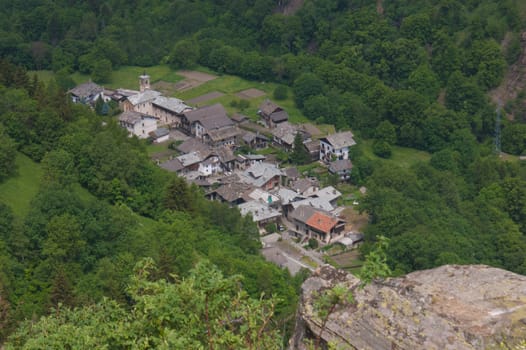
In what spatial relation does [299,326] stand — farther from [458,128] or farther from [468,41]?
[468,41]

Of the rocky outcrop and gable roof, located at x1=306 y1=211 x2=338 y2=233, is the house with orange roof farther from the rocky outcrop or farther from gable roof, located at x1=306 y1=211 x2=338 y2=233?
the rocky outcrop

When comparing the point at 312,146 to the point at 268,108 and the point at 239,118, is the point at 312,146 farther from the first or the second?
the point at 239,118

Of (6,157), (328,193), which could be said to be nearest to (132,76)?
(328,193)

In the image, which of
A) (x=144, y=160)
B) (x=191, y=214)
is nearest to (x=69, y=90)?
(x=144, y=160)

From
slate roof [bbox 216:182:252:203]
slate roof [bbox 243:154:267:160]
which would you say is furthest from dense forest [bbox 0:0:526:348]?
slate roof [bbox 243:154:267:160]

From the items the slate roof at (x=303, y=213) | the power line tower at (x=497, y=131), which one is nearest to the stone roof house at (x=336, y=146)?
the slate roof at (x=303, y=213)
